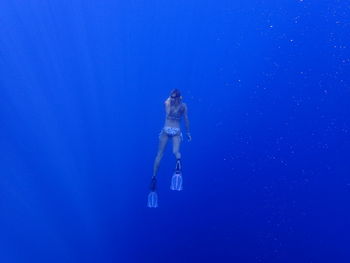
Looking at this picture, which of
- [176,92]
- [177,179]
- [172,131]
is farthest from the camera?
[172,131]

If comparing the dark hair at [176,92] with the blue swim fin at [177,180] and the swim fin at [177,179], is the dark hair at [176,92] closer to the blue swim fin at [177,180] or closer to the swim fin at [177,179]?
the swim fin at [177,179]

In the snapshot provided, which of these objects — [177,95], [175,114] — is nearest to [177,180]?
[175,114]

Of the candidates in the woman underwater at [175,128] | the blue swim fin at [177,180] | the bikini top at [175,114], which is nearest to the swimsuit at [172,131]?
the woman underwater at [175,128]

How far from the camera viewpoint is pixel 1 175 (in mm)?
9438

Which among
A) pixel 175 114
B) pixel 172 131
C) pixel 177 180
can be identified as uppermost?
pixel 175 114

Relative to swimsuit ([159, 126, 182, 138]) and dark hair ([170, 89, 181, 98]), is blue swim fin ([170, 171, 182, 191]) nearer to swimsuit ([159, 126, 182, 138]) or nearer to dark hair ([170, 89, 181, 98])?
swimsuit ([159, 126, 182, 138])

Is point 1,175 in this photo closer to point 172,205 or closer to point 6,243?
point 6,243

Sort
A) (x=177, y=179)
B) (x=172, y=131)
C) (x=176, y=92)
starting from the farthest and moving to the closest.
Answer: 1. (x=172, y=131)
2. (x=177, y=179)
3. (x=176, y=92)

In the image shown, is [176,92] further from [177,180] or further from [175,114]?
[177,180]

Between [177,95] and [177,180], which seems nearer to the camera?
[177,95]

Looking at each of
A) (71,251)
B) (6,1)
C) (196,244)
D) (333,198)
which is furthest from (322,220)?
(6,1)

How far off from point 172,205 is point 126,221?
148cm

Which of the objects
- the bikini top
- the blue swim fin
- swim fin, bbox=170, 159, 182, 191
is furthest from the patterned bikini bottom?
the blue swim fin

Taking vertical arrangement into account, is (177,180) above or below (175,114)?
below
